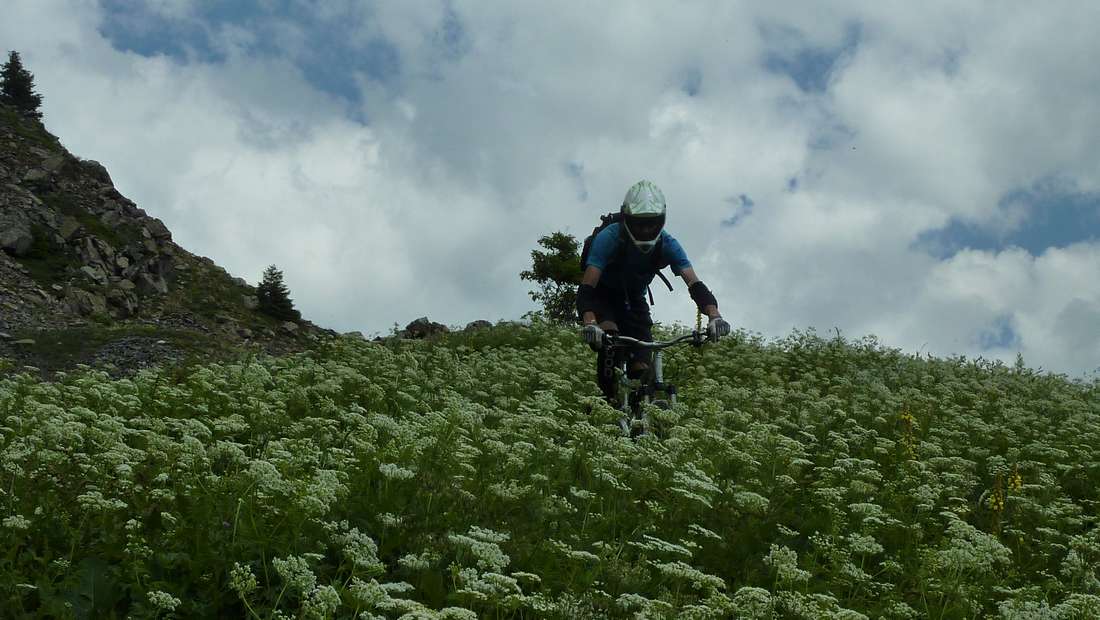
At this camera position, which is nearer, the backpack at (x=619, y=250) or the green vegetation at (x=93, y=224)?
the backpack at (x=619, y=250)

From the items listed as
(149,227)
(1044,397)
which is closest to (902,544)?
(1044,397)

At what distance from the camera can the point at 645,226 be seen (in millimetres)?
10211

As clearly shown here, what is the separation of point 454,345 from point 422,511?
53.2 ft

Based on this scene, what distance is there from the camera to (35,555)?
5152 millimetres

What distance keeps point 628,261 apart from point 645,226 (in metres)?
0.63

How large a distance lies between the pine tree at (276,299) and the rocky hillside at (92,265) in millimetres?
641

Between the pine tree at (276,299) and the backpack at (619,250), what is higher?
the pine tree at (276,299)

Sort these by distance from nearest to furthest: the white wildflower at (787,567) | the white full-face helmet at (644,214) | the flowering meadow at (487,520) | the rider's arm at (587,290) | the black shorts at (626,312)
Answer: the flowering meadow at (487,520), the white wildflower at (787,567), the white full-face helmet at (644,214), the rider's arm at (587,290), the black shorts at (626,312)

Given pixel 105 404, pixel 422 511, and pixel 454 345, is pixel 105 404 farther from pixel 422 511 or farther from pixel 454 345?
pixel 454 345

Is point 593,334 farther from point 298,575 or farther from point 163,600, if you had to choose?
point 163,600

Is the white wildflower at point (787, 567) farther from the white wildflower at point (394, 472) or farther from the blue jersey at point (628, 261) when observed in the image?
the blue jersey at point (628, 261)

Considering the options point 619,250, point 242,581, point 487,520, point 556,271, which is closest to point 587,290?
point 619,250

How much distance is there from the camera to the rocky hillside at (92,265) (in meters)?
35.9

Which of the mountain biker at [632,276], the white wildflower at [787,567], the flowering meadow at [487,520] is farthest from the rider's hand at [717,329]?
the white wildflower at [787,567]
